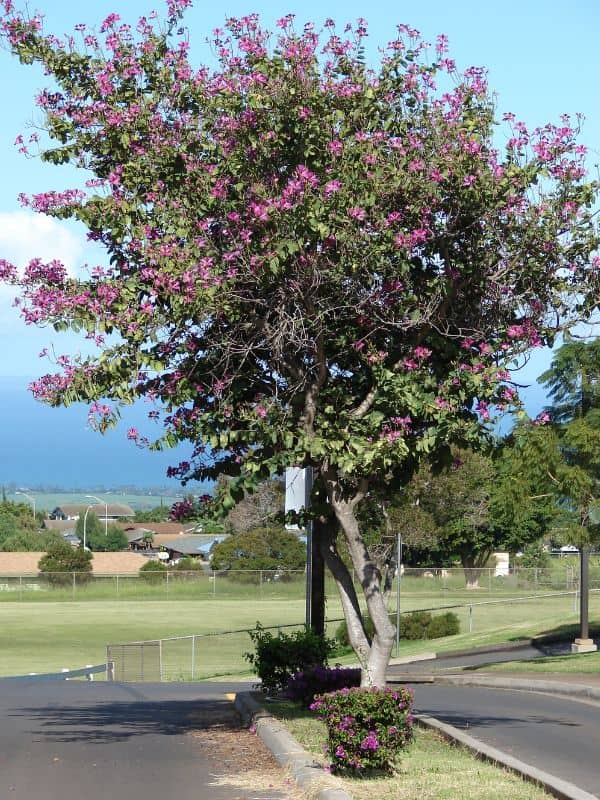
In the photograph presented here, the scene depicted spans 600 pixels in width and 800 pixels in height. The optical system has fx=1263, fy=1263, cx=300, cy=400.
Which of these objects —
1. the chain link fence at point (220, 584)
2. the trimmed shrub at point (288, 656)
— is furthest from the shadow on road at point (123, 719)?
the chain link fence at point (220, 584)

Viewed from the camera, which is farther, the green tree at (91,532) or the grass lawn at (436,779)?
the green tree at (91,532)

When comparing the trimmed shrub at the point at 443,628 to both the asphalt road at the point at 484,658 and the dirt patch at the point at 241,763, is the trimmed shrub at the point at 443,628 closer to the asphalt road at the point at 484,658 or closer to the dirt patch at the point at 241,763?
the asphalt road at the point at 484,658

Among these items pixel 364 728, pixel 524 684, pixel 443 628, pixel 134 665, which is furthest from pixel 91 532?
pixel 364 728

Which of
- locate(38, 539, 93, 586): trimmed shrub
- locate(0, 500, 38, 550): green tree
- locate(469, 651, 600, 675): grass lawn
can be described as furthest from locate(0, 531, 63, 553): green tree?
locate(469, 651, 600, 675): grass lawn

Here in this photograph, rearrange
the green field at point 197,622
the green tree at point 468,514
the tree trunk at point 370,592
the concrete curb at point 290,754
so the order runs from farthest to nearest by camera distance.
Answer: the green field at point 197,622
the green tree at point 468,514
the tree trunk at point 370,592
the concrete curb at point 290,754

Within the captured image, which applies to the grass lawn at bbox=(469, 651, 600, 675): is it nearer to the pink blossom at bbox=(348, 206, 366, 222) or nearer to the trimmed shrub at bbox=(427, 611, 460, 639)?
the trimmed shrub at bbox=(427, 611, 460, 639)

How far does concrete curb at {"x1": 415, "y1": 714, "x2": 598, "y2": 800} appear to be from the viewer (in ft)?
32.6

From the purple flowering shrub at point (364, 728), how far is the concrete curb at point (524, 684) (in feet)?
32.6

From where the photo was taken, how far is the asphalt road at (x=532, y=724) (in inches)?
504

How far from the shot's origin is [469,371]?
12.1 metres

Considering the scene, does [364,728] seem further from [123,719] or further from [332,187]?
[123,719]

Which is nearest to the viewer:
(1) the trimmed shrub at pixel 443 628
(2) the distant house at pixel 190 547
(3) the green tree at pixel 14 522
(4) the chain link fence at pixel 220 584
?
(1) the trimmed shrub at pixel 443 628

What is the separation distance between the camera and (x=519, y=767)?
1123 centimetres

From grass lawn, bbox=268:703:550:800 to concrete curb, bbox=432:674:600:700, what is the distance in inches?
304
